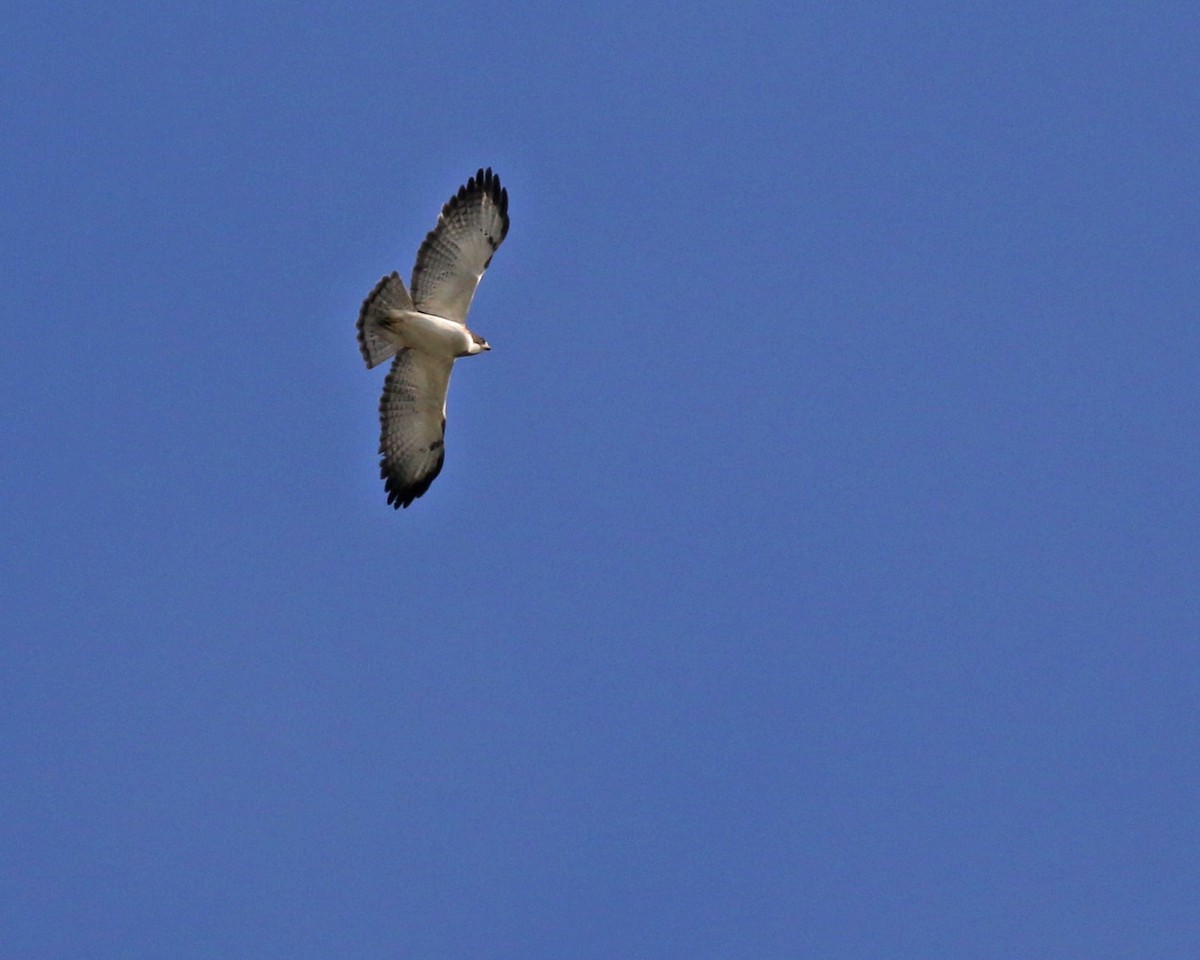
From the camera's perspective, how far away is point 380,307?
21578 mm

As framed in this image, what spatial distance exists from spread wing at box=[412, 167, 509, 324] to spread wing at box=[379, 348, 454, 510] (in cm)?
70

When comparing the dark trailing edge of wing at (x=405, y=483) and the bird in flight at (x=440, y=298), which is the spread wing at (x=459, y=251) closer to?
the bird in flight at (x=440, y=298)

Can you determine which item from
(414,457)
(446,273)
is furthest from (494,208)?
(414,457)

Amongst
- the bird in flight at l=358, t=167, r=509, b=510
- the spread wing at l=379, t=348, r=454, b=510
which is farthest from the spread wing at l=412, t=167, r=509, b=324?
the spread wing at l=379, t=348, r=454, b=510

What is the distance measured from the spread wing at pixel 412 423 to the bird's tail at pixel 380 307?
483 mm

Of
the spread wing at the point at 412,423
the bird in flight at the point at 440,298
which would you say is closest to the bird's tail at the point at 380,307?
the bird in flight at the point at 440,298

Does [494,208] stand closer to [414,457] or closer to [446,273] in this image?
[446,273]

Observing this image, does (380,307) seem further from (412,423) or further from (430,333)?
(412,423)

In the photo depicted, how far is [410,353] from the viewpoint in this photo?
22047 mm

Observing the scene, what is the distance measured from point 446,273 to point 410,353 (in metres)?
1.07

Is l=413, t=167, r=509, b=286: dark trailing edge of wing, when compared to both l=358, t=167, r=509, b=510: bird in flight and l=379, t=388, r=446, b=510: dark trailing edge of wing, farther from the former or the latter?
l=379, t=388, r=446, b=510: dark trailing edge of wing

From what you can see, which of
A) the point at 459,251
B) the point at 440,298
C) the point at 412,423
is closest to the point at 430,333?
the point at 440,298

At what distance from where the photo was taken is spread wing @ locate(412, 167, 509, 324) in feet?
71.5

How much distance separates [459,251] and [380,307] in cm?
117
